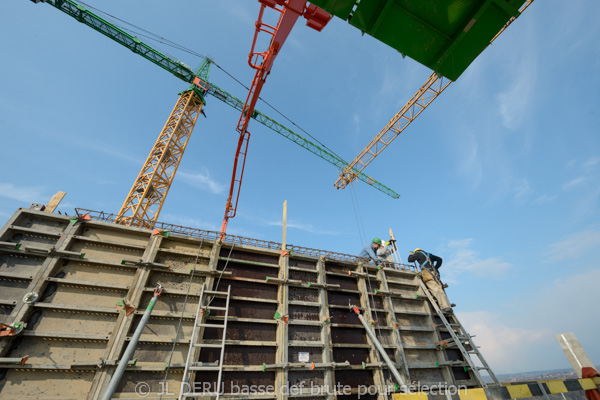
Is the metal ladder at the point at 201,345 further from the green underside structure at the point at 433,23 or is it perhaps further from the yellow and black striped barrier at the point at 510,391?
the green underside structure at the point at 433,23

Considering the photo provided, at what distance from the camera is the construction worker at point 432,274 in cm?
1214

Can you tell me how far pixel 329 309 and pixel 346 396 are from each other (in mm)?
2876

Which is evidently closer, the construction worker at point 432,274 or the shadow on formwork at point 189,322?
the shadow on formwork at point 189,322

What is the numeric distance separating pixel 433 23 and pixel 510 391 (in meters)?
6.20

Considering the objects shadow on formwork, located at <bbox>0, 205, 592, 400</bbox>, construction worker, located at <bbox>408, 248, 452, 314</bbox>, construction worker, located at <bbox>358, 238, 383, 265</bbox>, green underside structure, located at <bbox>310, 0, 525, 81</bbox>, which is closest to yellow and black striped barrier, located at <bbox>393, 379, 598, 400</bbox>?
shadow on formwork, located at <bbox>0, 205, 592, 400</bbox>

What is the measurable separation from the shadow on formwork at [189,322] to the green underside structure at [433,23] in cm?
706

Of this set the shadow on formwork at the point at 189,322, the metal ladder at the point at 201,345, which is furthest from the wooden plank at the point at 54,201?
the metal ladder at the point at 201,345

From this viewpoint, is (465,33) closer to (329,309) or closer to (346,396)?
(329,309)

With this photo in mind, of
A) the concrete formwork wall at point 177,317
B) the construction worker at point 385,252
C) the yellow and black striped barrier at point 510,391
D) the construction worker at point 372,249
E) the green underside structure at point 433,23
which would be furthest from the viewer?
the construction worker at point 385,252

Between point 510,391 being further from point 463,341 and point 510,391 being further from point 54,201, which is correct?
point 54,201

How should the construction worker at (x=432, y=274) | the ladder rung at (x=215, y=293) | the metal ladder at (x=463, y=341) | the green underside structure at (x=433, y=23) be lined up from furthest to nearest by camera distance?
the construction worker at (x=432, y=274), the metal ladder at (x=463, y=341), the ladder rung at (x=215, y=293), the green underside structure at (x=433, y=23)

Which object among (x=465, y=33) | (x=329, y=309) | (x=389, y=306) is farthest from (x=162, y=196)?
(x=465, y=33)

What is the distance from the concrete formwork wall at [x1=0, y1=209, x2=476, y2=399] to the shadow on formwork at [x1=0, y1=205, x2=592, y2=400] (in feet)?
0.11

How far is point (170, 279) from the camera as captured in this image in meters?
8.88
